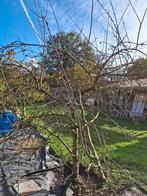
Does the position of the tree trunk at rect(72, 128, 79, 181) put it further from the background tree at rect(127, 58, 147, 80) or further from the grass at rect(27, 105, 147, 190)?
the background tree at rect(127, 58, 147, 80)

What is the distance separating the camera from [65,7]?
9.55 ft

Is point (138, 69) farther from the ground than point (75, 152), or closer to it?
farther from the ground

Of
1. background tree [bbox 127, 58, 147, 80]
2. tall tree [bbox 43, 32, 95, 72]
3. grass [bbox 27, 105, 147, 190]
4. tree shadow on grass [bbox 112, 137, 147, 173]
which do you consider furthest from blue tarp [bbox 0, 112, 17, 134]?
tree shadow on grass [bbox 112, 137, 147, 173]

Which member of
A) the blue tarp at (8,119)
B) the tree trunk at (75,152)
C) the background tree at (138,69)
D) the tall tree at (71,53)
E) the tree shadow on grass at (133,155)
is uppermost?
the tall tree at (71,53)

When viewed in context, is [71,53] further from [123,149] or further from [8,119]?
[123,149]

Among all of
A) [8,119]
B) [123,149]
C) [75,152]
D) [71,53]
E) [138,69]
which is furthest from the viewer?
[123,149]

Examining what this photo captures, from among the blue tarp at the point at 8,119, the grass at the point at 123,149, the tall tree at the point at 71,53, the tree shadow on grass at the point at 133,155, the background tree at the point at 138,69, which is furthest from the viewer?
the tree shadow on grass at the point at 133,155

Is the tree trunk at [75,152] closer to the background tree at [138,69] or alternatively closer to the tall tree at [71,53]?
the tall tree at [71,53]

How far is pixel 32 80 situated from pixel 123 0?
2.18 m

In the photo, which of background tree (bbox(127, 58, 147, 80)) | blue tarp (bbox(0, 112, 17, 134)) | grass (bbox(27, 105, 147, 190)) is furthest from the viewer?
grass (bbox(27, 105, 147, 190))

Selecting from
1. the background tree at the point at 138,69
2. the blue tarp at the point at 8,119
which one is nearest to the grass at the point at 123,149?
the blue tarp at the point at 8,119

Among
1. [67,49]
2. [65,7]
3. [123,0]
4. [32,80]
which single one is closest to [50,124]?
[32,80]

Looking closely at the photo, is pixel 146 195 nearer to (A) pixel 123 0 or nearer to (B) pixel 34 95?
(B) pixel 34 95

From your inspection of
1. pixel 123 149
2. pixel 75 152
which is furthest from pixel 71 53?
pixel 123 149
